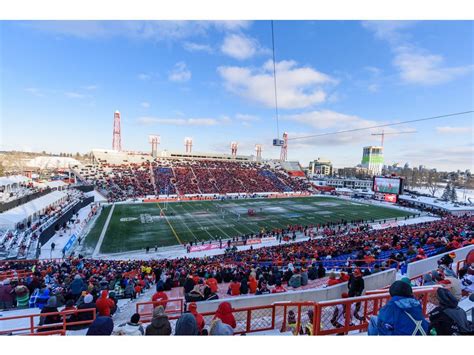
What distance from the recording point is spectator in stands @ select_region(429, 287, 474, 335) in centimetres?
332

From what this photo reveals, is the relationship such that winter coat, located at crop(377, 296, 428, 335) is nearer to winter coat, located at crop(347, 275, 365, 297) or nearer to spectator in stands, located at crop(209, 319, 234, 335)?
spectator in stands, located at crop(209, 319, 234, 335)

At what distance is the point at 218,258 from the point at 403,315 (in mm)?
16971

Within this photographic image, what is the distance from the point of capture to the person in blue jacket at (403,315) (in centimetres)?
308

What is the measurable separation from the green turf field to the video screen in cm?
386

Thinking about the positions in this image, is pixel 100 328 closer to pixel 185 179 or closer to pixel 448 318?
pixel 448 318

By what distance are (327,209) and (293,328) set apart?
4075 centimetres

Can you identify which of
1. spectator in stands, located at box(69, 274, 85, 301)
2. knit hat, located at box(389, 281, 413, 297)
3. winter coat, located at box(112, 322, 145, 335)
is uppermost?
knit hat, located at box(389, 281, 413, 297)

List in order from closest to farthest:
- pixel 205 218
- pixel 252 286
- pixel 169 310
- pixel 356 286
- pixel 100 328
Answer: pixel 100 328
pixel 356 286
pixel 169 310
pixel 252 286
pixel 205 218

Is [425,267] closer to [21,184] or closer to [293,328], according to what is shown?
[293,328]

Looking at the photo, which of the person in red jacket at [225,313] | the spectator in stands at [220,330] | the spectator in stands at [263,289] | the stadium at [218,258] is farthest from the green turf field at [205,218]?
the spectator in stands at [220,330]

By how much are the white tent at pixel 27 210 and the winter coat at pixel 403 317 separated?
26.1m

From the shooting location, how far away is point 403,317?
313 cm

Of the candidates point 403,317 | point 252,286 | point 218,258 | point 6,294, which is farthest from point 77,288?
point 218,258

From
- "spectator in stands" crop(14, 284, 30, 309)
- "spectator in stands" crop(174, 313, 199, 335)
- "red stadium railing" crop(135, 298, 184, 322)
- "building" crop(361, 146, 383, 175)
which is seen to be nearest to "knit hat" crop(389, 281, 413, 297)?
"spectator in stands" crop(174, 313, 199, 335)
